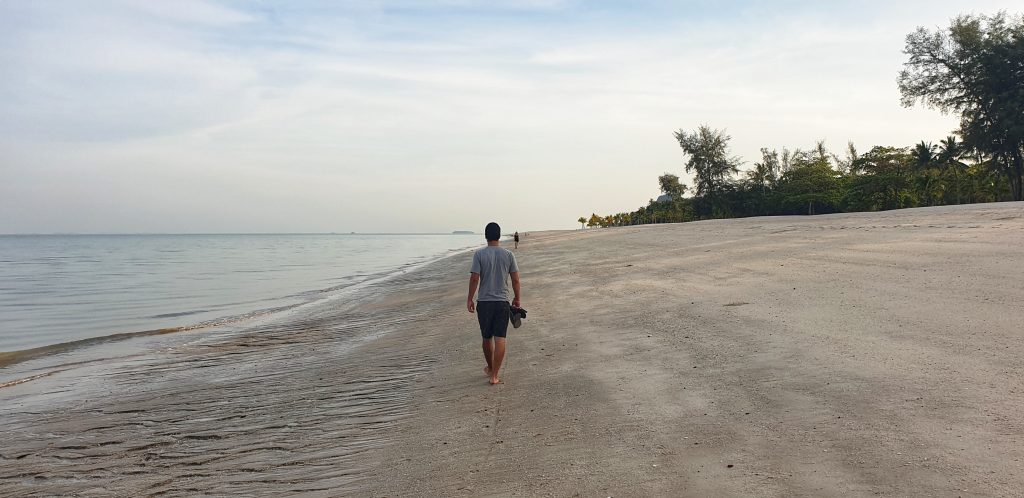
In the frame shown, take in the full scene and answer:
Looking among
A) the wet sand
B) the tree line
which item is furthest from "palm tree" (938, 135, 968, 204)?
the wet sand

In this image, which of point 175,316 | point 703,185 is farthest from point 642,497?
point 703,185

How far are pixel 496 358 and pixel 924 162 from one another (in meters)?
57.4

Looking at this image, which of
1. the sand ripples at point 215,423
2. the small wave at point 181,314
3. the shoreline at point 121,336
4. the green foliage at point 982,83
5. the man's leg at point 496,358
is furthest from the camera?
the green foliage at point 982,83

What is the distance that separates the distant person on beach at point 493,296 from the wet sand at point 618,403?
0.37m

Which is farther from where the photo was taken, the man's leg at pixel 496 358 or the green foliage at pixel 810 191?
the green foliage at pixel 810 191

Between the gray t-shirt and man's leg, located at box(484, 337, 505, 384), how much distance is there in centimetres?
52

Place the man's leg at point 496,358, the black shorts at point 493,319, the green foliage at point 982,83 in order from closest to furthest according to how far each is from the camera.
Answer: the man's leg at point 496,358, the black shorts at point 493,319, the green foliage at point 982,83

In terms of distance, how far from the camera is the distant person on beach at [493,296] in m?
7.05

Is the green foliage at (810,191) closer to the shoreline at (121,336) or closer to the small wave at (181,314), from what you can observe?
the shoreline at (121,336)

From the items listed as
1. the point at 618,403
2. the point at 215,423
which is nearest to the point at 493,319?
the point at 618,403

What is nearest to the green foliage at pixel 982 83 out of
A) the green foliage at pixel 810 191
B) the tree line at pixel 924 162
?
the tree line at pixel 924 162

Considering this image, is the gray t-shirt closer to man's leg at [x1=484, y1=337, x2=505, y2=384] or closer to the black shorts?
the black shorts

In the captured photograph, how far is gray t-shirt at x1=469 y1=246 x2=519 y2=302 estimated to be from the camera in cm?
715

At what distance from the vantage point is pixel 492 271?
717cm
